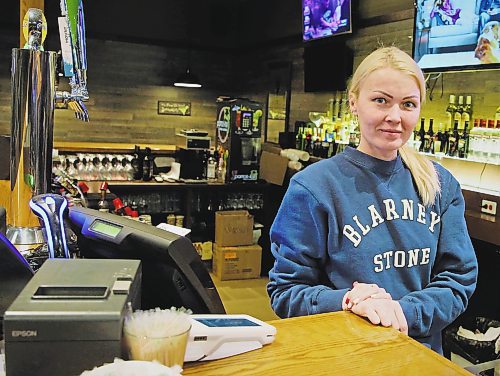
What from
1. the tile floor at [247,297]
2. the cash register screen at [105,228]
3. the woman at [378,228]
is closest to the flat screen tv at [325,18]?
the tile floor at [247,297]

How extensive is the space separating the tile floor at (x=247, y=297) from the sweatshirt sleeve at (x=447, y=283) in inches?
122

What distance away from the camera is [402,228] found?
162 centimetres

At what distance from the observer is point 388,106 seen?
1.56 meters

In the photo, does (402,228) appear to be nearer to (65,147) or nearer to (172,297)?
(172,297)

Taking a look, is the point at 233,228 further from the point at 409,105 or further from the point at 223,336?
the point at 223,336

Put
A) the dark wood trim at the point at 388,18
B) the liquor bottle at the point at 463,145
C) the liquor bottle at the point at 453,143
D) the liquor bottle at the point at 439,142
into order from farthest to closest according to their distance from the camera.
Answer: the dark wood trim at the point at 388,18 → the liquor bottle at the point at 439,142 → the liquor bottle at the point at 453,143 → the liquor bottle at the point at 463,145

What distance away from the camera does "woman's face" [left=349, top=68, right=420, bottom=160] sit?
5.08 ft

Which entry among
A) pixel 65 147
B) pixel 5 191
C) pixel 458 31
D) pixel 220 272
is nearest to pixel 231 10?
pixel 65 147

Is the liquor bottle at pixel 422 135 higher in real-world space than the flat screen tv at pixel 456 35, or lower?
lower

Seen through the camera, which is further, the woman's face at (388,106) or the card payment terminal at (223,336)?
the woman's face at (388,106)

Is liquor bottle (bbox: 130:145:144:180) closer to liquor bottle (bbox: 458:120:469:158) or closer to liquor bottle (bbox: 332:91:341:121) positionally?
liquor bottle (bbox: 332:91:341:121)

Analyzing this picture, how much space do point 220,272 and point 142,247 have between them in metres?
4.89

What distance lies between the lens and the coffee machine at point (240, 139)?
6.20 metres

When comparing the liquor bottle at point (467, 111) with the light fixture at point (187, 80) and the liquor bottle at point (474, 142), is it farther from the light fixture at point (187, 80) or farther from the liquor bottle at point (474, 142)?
the light fixture at point (187, 80)
